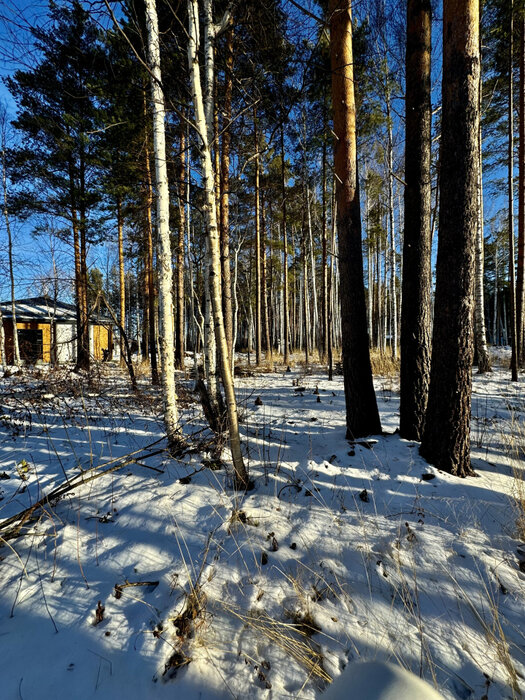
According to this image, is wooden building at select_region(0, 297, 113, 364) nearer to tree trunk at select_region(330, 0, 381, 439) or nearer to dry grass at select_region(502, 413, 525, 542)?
tree trunk at select_region(330, 0, 381, 439)

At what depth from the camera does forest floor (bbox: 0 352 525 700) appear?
1.37m

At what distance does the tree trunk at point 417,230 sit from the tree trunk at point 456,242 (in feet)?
1.96

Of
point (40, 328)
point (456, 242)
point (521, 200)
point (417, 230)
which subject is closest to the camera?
point (456, 242)

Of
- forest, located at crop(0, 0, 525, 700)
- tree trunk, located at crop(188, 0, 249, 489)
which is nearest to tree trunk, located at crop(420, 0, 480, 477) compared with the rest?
forest, located at crop(0, 0, 525, 700)

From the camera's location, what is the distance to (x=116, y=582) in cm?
183

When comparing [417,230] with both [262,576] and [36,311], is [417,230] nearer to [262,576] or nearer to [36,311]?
[262,576]

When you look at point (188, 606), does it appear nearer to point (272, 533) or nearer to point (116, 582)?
point (116, 582)

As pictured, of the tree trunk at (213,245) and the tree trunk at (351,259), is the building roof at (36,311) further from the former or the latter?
the tree trunk at (213,245)

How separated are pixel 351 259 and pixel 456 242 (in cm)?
133

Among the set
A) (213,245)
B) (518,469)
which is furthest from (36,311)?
(518,469)

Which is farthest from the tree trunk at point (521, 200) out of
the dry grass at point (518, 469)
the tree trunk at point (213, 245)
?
the tree trunk at point (213, 245)

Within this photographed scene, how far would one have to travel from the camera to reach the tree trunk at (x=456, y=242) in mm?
2820

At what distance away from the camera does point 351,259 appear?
400 centimetres

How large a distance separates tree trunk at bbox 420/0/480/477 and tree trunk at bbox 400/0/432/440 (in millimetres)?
596
